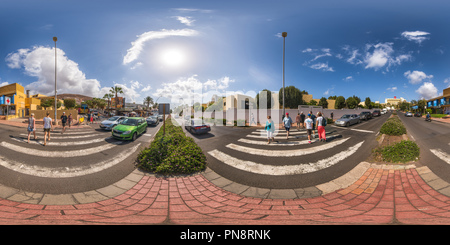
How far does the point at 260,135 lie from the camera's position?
5457 millimetres

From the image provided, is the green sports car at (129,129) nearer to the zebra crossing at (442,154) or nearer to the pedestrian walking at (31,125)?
the pedestrian walking at (31,125)

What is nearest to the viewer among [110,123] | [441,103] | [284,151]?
[110,123]

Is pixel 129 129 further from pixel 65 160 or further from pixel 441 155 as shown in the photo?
pixel 441 155

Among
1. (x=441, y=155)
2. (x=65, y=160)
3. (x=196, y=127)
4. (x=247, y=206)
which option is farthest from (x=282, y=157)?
(x=65, y=160)

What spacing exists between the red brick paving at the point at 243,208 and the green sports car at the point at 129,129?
4.68 feet

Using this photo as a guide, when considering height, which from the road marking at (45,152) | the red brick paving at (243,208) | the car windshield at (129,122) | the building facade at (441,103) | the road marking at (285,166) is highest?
the building facade at (441,103)

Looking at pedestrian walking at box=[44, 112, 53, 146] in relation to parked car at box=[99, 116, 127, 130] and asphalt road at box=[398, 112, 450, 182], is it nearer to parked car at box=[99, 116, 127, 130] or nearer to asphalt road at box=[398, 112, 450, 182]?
parked car at box=[99, 116, 127, 130]

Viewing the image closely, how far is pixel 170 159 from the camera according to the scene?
325 centimetres

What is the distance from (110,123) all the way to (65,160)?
1159mm

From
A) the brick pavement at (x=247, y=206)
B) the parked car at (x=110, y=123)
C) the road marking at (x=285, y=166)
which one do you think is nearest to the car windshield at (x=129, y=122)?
the parked car at (x=110, y=123)

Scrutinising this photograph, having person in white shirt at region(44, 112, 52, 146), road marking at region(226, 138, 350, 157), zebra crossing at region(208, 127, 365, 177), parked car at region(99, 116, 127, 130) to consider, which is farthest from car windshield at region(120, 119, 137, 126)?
road marking at region(226, 138, 350, 157)

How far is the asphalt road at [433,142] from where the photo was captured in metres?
3.14

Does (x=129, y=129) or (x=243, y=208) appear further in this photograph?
(x=129, y=129)

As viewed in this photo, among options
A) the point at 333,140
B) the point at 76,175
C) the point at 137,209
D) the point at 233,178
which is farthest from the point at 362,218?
the point at 76,175
